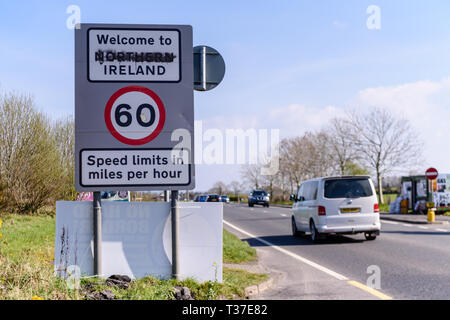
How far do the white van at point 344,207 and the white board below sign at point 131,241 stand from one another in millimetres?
8469

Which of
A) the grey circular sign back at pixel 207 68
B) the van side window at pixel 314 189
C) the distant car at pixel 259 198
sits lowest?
the distant car at pixel 259 198

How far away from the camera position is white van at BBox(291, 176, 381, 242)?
14.2 metres

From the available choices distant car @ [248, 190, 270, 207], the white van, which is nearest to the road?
the white van

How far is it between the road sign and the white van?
8783 mm

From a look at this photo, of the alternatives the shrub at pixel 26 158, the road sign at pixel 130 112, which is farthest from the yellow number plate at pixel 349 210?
the shrub at pixel 26 158

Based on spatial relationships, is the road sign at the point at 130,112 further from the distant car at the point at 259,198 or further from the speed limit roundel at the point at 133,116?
the distant car at the point at 259,198

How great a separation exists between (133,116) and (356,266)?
19.4 ft

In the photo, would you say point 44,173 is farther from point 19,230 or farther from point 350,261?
point 350,261

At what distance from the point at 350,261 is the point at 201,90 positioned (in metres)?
5.79

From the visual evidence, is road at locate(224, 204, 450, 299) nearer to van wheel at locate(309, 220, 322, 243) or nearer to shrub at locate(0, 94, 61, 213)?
van wheel at locate(309, 220, 322, 243)

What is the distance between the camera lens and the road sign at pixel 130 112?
19.7 ft

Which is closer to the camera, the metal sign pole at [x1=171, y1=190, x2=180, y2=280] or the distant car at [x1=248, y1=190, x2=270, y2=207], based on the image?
the metal sign pole at [x1=171, y1=190, x2=180, y2=280]

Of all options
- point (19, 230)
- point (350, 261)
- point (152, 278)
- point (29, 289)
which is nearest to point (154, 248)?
point (152, 278)

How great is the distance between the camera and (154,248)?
614cm
